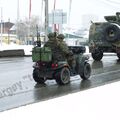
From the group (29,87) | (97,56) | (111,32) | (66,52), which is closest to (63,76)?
(66,52)

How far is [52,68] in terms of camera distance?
13219mm

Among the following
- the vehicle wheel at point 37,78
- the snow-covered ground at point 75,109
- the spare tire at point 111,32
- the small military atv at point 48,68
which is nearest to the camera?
the snow-covered ground at point 75,109

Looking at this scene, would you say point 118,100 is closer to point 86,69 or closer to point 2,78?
point 86,69

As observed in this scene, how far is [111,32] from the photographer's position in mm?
24000

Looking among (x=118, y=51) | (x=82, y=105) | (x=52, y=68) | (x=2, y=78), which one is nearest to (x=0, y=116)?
(x=82, y=105)

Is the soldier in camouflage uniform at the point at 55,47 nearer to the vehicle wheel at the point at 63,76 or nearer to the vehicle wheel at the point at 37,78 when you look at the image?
the vehicle wheel at the point at 63,76

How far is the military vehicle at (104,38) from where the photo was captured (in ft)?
78.3

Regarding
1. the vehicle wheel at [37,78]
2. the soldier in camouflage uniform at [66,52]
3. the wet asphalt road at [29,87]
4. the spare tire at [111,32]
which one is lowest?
the wet asphalt road at [29,87]

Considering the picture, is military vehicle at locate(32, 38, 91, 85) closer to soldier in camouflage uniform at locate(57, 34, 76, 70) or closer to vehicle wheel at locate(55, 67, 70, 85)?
vehicle wheel at locate(55, 67, 70, 85)

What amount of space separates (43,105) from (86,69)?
559 cm

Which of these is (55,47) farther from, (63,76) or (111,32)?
(111,32)

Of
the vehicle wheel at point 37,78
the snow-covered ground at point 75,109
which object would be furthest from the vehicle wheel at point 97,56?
the snow-covered ground at point 75,109

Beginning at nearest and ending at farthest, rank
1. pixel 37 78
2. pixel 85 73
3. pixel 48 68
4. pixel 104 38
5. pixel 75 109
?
pixel 75 109, pixel 48 68, pixel 37 78, pixel 85 73, pixel 104 38

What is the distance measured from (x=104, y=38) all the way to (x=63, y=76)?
36.7ft
